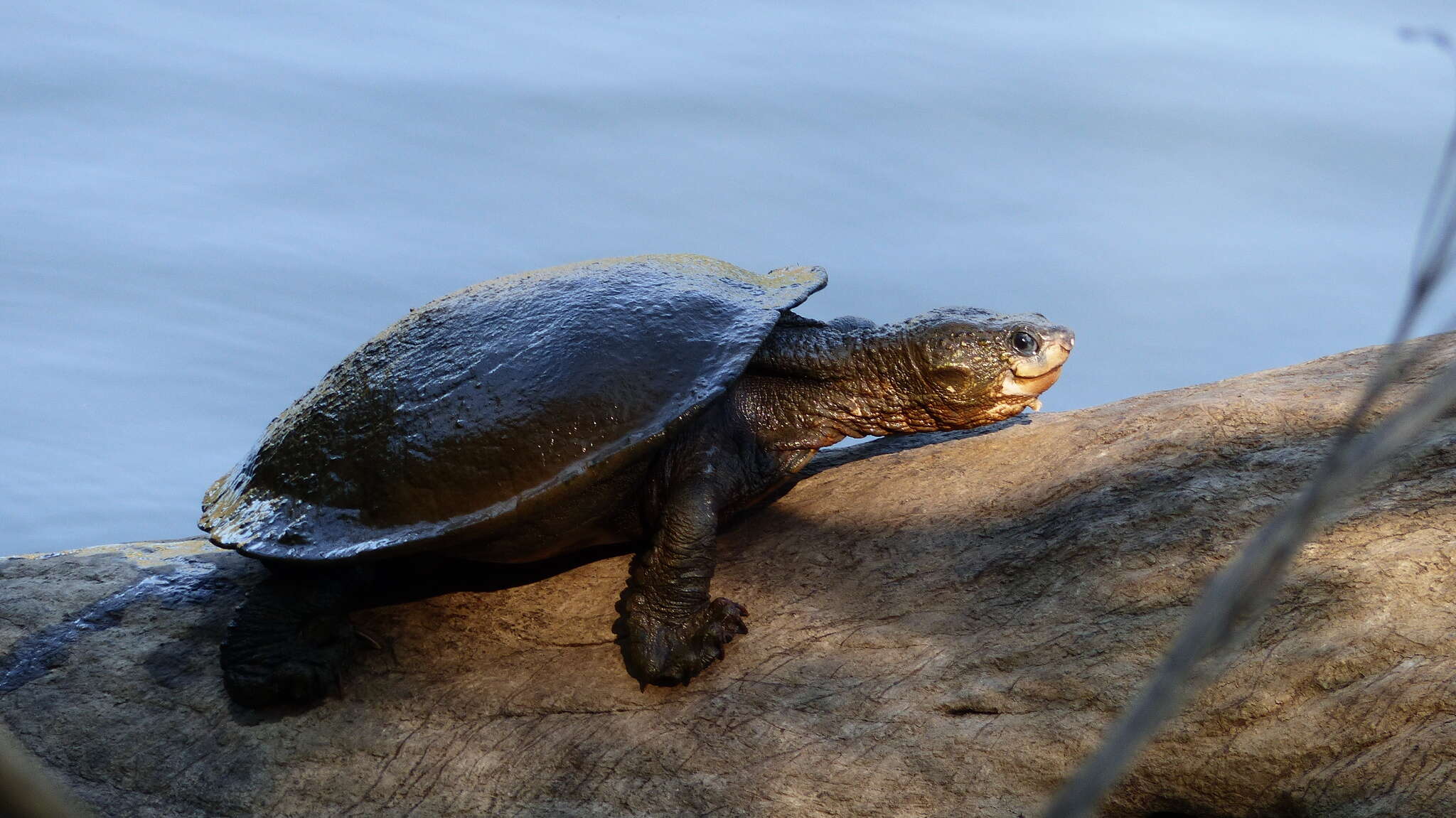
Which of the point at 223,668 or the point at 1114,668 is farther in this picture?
the point at 223,668

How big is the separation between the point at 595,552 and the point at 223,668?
1.24 meters

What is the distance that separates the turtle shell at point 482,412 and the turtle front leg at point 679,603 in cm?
26

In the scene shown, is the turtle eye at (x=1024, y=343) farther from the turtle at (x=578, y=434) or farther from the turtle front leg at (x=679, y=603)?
the turtle front leg at (x=679, y=603)

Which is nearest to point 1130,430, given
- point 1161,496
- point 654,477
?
point 1161,496

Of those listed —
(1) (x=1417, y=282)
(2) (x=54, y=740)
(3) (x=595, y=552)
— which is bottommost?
(2) (x=54, y=740)

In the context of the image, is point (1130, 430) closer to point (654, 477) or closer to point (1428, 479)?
point (1428, 479)

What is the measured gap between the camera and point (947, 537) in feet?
13.0

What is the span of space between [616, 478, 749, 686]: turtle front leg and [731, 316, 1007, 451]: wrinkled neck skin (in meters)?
0.53

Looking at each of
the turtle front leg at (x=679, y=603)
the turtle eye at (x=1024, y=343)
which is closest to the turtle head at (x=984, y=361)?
the turtle eye at (x=1024, y=343)

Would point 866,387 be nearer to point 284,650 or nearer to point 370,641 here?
point 370,641

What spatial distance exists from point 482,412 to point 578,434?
0.32 meters

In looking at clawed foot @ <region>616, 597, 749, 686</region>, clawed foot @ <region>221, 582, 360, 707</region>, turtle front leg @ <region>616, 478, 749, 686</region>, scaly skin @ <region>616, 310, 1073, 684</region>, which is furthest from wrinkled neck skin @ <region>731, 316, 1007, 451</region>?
clawed foot @ <region>221, 582, 360, 707</region>

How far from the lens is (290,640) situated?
3760 mm

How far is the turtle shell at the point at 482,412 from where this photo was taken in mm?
3670
